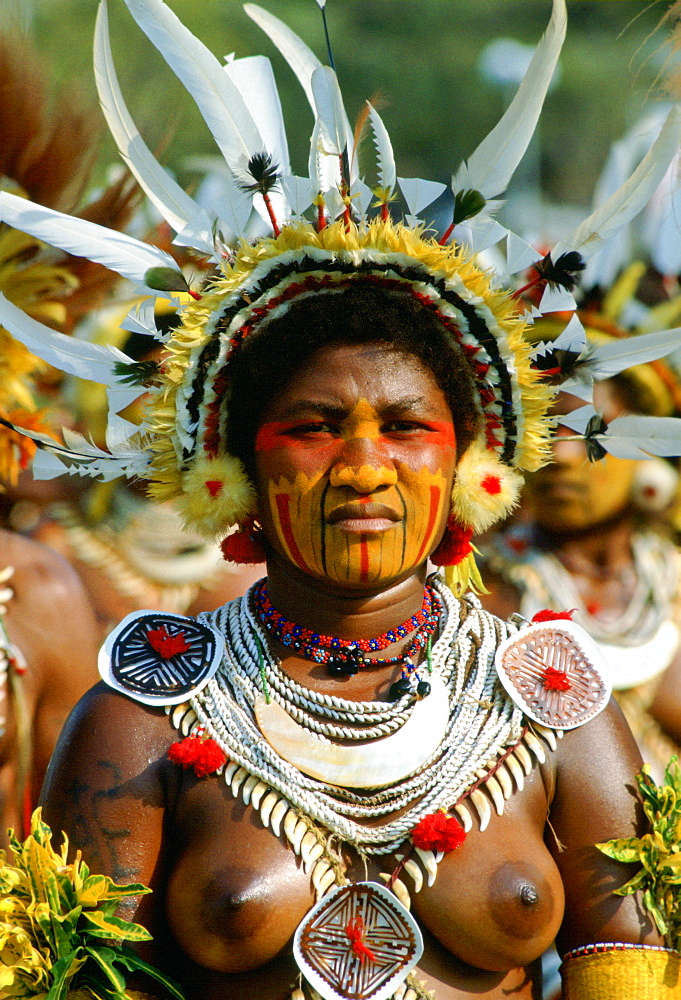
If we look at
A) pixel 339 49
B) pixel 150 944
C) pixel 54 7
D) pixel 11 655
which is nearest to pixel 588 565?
pixel 11 655

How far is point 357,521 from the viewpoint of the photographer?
2.61 metres

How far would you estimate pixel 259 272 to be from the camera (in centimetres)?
272

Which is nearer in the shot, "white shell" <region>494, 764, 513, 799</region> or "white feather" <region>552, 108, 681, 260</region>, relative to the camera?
"white shell" <region>494, 764, 513, 799</region>

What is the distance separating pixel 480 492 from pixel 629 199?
0.81 m

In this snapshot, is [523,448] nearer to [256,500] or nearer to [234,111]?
[256,500]

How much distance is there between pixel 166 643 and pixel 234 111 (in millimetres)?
1309

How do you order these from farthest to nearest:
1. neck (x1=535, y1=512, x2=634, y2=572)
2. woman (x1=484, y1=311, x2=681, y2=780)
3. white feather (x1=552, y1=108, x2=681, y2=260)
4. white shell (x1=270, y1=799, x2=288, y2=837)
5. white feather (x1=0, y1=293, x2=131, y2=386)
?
neck (x1=535, y1=512, x2=634, y2=572), woman (x1=484, y1=311, x2=681, y2=780), white feather (x1=0, y1=293, x2=131, y2=386), white feather (x1=552, y1=108, x2=681, y2=260), white shell (x1=270, y1=799, x2=288, y2=837)

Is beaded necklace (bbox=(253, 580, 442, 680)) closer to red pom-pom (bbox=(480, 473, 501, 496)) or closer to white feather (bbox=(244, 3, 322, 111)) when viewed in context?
red pom-pom (bbox=(480, 473, 501, 496))

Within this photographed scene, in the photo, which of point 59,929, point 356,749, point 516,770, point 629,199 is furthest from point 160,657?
point 629,199

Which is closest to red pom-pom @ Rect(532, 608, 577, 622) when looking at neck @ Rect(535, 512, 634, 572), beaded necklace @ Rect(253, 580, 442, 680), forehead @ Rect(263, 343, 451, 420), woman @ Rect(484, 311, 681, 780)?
beaded necklace @ Rect(253, 580, 442, 680)

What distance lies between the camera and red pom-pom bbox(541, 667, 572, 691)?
9.02 feet

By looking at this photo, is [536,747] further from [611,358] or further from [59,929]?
[59,929]

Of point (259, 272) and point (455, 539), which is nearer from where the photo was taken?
point (259, 272)

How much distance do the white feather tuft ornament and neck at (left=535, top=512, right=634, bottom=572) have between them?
3748 millimetres
